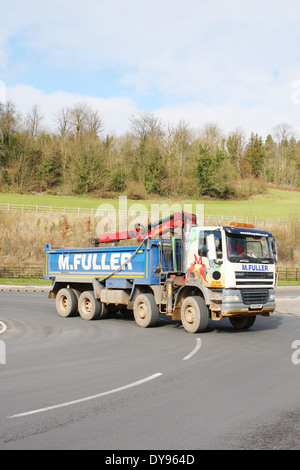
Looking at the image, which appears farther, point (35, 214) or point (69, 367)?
point (35, 214)

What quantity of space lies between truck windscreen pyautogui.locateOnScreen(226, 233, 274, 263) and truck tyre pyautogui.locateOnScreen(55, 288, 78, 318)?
6796 mm

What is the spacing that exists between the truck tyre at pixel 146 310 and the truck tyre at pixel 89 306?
1.97 metres

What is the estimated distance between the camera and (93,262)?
16.4 meters

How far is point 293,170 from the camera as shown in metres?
92.1

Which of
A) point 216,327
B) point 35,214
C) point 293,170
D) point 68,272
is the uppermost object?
point 293,170

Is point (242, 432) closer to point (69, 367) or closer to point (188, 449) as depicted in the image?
point (188, 449)

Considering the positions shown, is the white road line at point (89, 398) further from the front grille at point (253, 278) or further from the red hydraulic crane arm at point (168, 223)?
the red hydraulic crane arm at point (168, 223)

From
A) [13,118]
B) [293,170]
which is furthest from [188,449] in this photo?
[293,170]

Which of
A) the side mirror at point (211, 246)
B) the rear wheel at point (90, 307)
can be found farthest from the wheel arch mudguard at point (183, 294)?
the rear wheel at point (90, 307)

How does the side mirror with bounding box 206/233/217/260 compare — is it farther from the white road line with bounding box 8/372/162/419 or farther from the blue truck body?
the white road line with bounding box 8/372/162/419

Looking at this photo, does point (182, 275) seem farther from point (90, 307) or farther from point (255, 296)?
point (90, 307)

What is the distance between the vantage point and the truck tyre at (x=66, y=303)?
1716cm

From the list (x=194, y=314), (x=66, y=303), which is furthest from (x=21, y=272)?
(x=194, y=314)

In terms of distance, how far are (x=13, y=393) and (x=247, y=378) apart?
3.92 m
